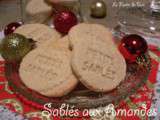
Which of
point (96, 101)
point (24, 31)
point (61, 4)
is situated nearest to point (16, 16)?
point (61, 4)

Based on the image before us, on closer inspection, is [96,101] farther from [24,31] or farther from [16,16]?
[16,16]

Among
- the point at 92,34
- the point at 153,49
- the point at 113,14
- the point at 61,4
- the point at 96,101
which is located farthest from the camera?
the point at 113,14

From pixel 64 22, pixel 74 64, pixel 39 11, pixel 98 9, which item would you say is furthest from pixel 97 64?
pixel 98 9

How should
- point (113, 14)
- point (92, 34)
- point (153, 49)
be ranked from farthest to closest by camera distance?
point (113, 14) < point (153, 49) < point (92, 34)

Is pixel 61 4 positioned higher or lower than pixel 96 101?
higher

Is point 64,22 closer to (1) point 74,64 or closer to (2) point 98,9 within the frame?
(1) point 74,64

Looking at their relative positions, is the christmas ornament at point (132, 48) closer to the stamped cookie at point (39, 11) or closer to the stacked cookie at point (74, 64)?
the stacked cookie at point (74, 64)
